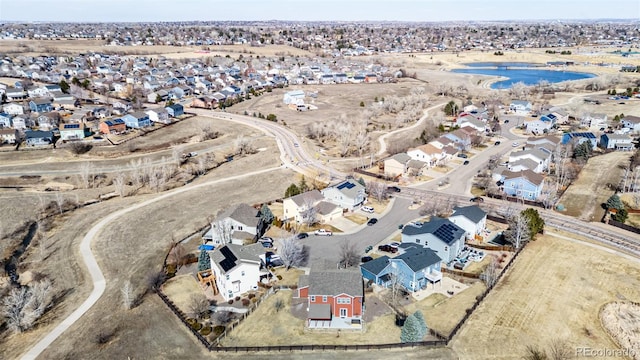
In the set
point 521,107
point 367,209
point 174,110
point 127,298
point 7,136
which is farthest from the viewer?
point 521,107

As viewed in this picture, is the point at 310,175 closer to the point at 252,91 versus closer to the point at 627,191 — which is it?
the point at 627,191

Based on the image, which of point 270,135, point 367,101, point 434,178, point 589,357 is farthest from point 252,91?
point 589,357

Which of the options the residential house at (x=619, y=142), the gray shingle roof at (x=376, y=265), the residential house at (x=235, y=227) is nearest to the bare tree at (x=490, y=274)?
the gray shingle roof at (x=376, y=265)

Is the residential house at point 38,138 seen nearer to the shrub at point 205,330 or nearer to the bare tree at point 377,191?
the bare tree at point 377,191

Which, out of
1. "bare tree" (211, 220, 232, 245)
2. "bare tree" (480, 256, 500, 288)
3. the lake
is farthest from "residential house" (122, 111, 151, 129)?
the lake

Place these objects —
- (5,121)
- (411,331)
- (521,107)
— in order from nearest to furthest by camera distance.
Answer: (411,331) → (5,121) → (521,107)

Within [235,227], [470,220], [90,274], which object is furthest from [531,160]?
[90,274]

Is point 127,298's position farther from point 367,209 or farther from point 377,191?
point 377,191
